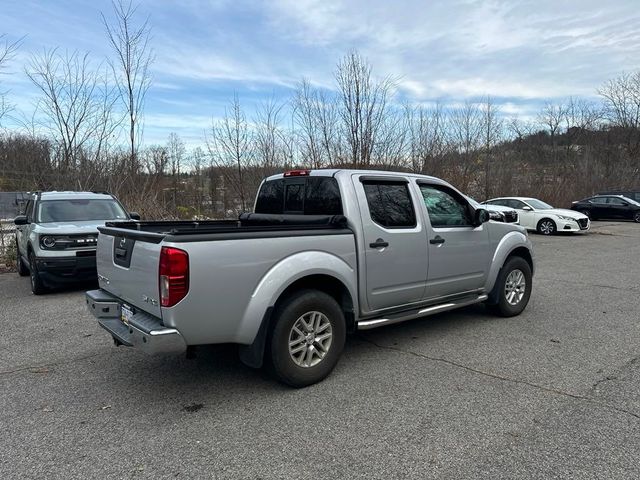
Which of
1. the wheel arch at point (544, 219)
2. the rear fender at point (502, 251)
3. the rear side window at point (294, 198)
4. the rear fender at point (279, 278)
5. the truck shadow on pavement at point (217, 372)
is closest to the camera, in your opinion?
the rear fender at point (279, 278)

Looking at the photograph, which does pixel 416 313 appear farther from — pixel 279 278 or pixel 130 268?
pixel 130 268

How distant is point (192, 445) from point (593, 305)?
6.33m

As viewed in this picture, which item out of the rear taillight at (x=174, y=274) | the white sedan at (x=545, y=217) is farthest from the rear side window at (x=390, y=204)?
the white sedan at (x=545, y=217)

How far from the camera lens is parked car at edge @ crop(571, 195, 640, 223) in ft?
85.5

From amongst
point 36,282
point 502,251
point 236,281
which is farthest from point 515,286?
point 36,282

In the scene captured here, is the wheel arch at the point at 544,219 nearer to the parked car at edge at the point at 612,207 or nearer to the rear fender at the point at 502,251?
the parked car at edge at the point at 612,207

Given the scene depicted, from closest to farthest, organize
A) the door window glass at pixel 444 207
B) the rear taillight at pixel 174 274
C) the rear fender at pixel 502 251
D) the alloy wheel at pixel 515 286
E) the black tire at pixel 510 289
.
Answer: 1. the rear taillight at pixel 174 274
2. the door window glass at pixel 444 207
3. the rear fender at pixel 502 251
4. the black tire at pixel 510 289
5. the alloy wheel at pixel 515 286

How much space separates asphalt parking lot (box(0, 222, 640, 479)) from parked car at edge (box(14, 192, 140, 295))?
199 cm

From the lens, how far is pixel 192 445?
322 centimetres

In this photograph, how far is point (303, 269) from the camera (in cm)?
402

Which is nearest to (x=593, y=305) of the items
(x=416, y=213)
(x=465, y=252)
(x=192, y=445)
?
(x=465, y=252)

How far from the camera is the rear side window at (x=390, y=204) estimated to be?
4809mm

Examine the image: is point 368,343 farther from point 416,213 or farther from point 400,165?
point 400,165

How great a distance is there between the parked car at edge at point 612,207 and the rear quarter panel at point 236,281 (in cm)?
2761
